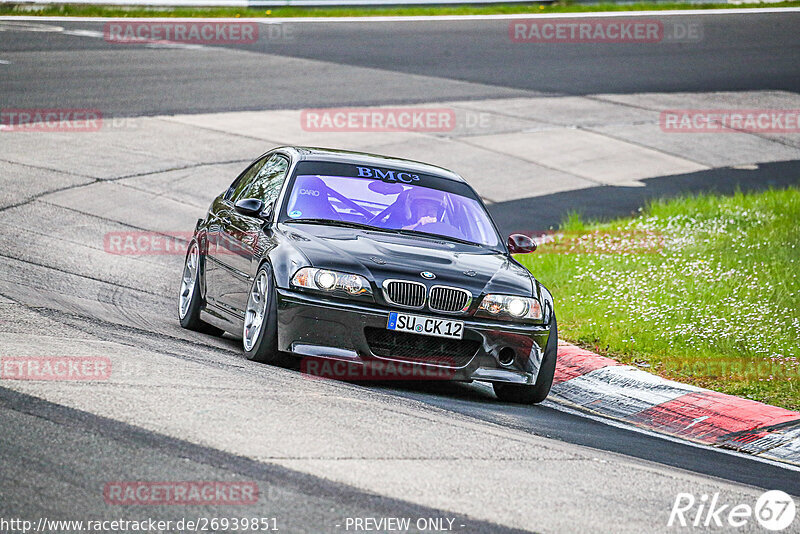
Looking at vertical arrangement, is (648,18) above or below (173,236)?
above

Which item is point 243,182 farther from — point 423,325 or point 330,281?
point 423,325

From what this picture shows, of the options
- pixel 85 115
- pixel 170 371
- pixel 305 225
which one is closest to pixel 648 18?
pixel 85 115

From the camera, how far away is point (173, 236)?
1409 centimetres

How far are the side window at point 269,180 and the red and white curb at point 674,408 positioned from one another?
8.37 ft

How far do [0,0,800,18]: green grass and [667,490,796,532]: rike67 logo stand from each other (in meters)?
25.8

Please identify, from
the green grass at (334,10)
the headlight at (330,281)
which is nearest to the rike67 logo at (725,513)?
the headlight at (330,281)

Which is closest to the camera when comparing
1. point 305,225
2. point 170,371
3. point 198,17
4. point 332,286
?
point 170,371

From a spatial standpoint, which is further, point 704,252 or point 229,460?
point 704,252

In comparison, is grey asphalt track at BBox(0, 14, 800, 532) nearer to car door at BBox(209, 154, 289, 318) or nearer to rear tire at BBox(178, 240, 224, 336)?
rear tire at BBox(178, 240, 224, 336)

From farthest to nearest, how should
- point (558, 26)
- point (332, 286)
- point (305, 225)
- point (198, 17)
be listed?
point (558, 26) < point (198, 17) < point (305, 225) < point (332, 286)

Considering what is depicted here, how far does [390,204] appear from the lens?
9.16 metres

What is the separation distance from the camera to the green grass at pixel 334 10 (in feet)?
97.4

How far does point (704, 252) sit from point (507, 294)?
5581 mm

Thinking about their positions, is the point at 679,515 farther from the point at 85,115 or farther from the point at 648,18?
the point at 648,18
